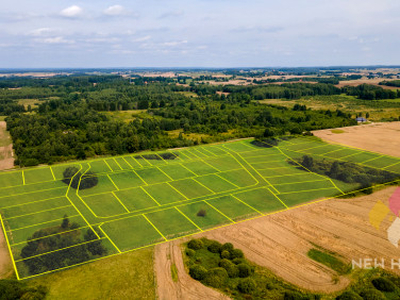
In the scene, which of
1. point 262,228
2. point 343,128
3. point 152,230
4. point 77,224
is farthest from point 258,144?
point 77,224

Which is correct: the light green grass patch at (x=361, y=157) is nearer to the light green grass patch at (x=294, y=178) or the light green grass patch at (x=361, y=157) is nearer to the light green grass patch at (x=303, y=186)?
the light green grass patch at (x=294, y=178)

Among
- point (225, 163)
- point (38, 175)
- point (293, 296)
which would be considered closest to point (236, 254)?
point (293, 296)

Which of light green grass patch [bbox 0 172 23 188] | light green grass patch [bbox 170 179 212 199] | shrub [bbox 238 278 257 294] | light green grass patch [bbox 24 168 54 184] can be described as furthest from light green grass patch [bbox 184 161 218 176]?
light green grass patch [bbox 0 172 23 188]

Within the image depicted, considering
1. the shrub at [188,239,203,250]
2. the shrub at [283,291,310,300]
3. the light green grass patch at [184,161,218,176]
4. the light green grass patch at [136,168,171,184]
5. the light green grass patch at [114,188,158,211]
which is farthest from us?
the light green grass patch at [184,161,218,176]

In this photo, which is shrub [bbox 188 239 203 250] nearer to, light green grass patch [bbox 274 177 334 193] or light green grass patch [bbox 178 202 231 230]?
light green grass patch [bbox 178 202 231 230]

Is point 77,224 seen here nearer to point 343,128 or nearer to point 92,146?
point 92,146

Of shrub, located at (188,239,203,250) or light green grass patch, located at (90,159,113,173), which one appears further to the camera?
light green grass patch, located at (90,159,113,173)
